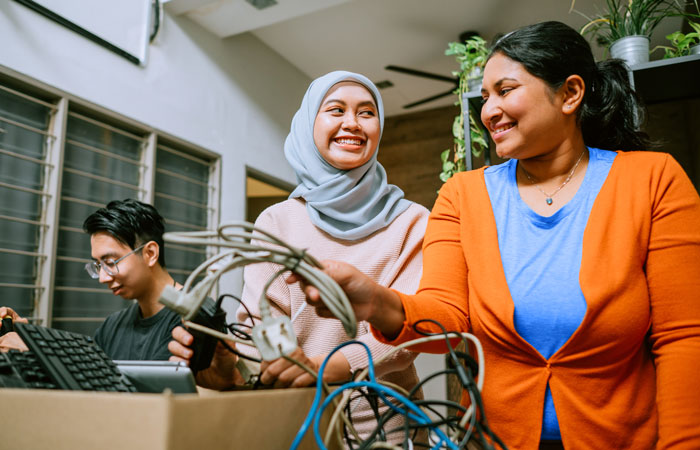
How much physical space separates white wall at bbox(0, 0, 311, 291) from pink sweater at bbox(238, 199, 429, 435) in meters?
1.67

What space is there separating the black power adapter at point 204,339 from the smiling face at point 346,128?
564mm

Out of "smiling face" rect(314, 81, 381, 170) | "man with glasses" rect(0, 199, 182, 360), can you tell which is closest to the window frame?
"man with glasses" rect(0, 199, 182, 360)

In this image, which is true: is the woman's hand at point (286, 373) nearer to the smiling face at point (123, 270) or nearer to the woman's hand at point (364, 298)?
the woman's hand at point (364, 298)

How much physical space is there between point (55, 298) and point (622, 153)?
90.9 inches

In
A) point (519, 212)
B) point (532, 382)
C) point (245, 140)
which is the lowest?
point (532, 382)

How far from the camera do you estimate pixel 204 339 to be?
646mm

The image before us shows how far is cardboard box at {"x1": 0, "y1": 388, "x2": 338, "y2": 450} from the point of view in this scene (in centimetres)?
36

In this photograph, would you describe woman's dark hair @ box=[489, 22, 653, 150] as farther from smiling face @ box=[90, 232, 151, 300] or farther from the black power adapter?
smiling face @ box=[90, 232, 151, 300]

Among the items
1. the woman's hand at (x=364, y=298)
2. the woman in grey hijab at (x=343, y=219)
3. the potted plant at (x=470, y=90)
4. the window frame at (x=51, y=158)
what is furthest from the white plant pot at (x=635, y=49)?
the window frame at (x=51, y=158)

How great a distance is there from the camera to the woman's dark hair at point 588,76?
0.81 m

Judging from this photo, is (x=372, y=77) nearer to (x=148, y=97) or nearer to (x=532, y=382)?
(x=148, y=97)

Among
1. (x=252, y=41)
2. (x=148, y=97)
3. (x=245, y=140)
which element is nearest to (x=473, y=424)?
(x=148, y=97)

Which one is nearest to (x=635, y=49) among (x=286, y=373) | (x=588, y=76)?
(x=588, y=76)

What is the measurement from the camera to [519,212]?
813 millimetres
